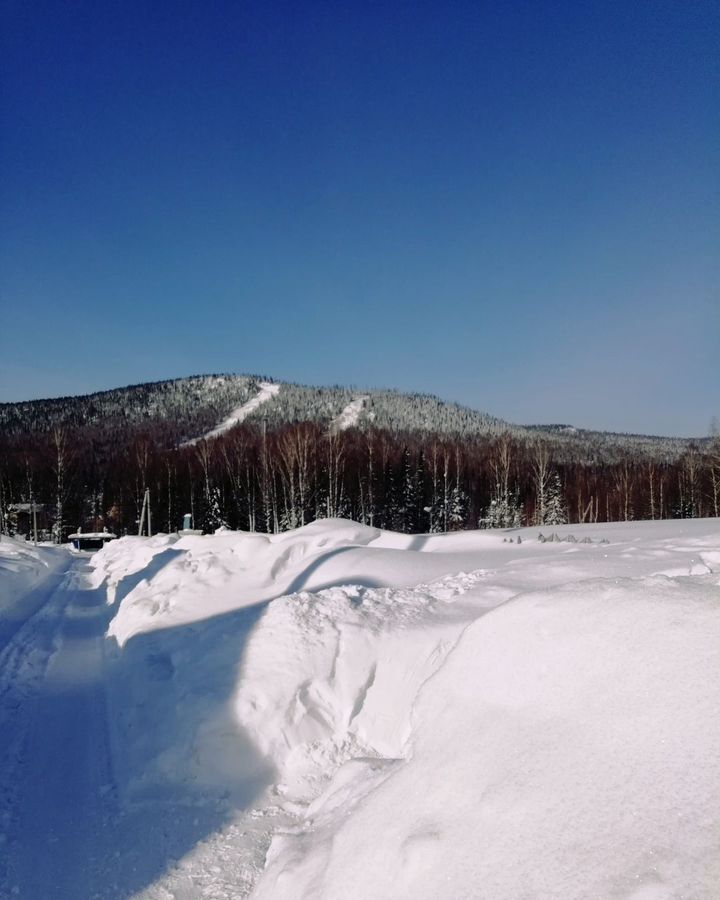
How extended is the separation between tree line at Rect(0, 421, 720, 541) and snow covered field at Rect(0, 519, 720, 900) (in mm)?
29025

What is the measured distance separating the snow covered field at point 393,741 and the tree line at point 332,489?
29025mm

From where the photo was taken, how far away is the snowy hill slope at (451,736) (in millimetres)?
2121

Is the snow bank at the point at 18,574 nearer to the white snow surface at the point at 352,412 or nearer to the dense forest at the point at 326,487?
the dense forest at the point at 326,487

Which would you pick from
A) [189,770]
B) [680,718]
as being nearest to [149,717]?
[189,770]

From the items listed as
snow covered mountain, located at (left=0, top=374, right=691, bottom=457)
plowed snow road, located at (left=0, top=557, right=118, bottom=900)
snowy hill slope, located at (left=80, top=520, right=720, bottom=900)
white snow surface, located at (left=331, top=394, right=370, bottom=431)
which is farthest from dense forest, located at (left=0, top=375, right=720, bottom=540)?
white snow surface, located at (left=331, top=394, right=370, bottom=431)

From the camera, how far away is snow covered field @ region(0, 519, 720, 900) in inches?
85.7

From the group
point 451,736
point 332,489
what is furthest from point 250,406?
point 451,736

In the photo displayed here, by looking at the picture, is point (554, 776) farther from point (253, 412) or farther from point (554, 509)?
point (253, 412)

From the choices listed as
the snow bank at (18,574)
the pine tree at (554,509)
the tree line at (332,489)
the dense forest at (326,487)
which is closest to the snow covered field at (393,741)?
the snow bank at (18,574)

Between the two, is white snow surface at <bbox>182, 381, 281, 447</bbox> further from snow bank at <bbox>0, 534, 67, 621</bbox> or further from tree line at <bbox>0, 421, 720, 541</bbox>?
snow bank at <bbox>0, 534, 67, 621</bbox>

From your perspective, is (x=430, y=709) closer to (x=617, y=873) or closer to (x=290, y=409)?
(x=617, y=873)

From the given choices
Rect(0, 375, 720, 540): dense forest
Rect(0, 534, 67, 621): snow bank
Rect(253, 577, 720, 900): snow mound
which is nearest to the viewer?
Rect(253, 577, 720, 900): snow mound

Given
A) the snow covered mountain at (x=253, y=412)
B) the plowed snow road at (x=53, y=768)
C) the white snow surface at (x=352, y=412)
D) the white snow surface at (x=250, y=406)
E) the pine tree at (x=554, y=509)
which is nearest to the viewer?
the plowed snow road at (x=53, y=768)

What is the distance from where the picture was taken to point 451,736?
10.4 feet
